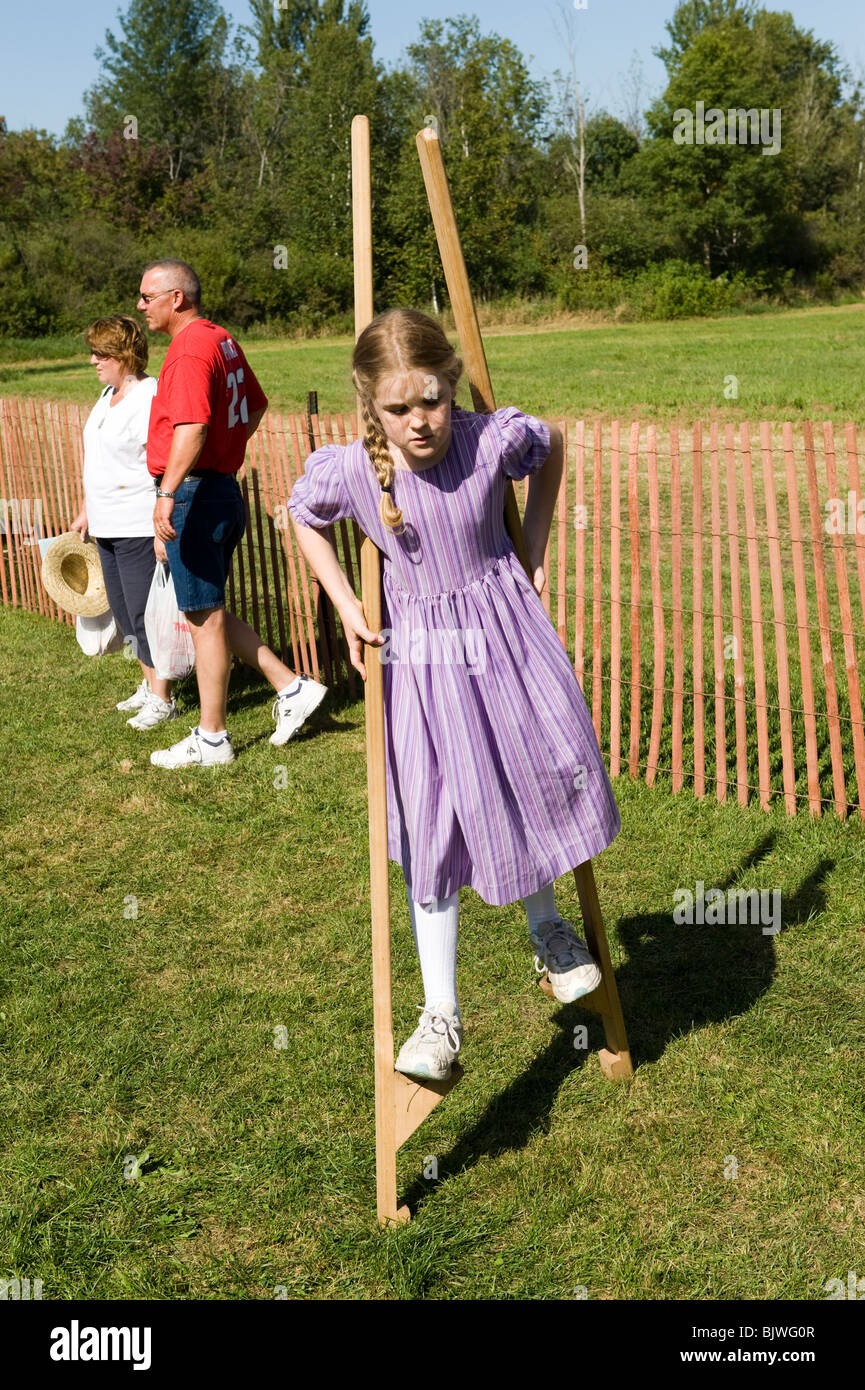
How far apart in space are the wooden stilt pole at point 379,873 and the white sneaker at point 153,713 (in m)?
3.78

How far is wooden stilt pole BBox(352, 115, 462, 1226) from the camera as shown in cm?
247

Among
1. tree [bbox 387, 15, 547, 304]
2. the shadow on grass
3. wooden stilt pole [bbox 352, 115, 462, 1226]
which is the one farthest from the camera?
tree [bbox 387, 15, 547, 304]

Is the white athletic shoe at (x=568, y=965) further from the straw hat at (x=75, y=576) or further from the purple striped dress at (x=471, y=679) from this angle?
the straw hat at (x=75, y=576)

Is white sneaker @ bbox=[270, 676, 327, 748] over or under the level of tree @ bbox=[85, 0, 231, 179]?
under

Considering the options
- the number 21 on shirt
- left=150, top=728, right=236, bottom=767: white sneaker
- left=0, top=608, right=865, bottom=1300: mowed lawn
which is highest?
the number 21 on shirt

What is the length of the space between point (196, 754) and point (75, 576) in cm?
250

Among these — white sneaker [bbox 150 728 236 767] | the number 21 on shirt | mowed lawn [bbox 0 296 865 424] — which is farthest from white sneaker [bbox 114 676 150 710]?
mowed lawn [bbox 0 296 865 424]

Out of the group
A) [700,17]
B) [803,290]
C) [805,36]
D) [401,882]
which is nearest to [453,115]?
[803,290]

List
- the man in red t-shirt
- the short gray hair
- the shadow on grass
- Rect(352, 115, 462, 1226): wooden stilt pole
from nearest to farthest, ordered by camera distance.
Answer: Rect(352, 115, 462, 1226): wooden stilt pole → the shadow on grass → the man in red t-shirt → the short gray hair

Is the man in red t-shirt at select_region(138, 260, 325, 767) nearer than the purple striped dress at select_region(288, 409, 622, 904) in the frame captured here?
No

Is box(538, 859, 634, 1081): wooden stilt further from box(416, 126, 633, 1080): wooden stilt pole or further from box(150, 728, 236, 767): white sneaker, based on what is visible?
box(150, 728, 236, 767): white sneaker

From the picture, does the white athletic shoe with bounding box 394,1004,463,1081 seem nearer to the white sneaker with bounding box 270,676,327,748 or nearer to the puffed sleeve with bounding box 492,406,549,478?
the puffed sleeve with bounding box 492,406,549,478

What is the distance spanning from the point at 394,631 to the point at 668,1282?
61.6 inches

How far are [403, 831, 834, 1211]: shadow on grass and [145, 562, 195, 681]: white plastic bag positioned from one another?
3.03 m
